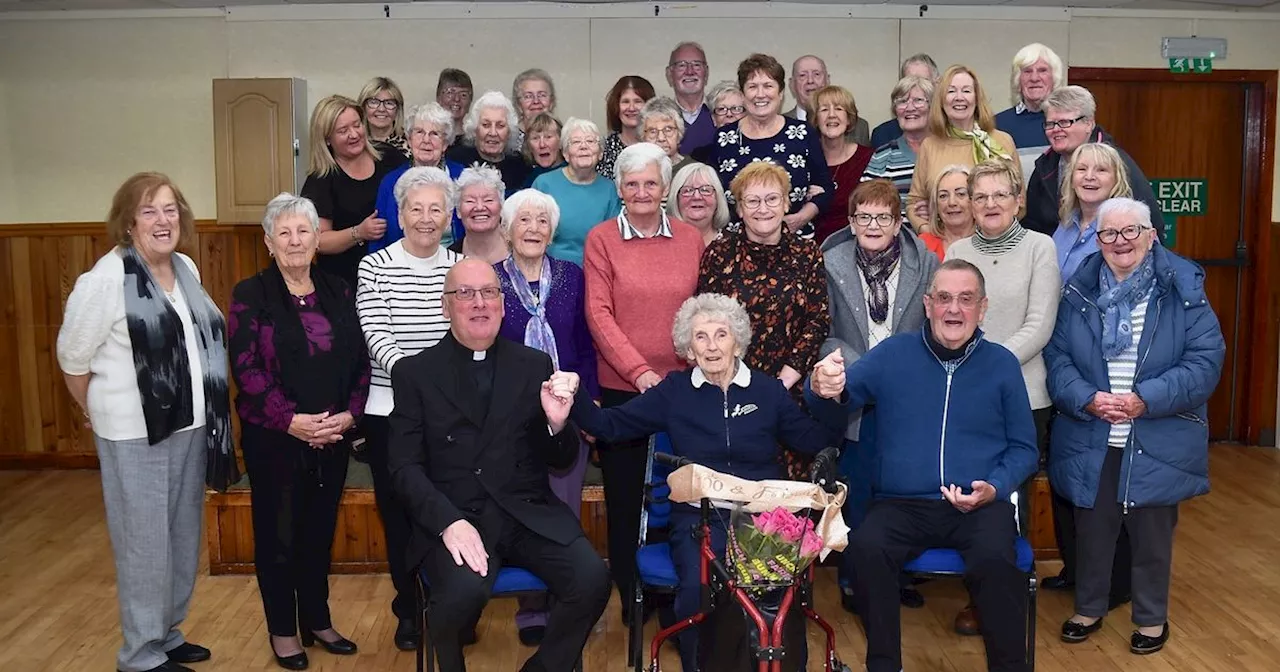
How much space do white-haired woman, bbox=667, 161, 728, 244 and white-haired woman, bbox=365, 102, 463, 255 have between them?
87 cm

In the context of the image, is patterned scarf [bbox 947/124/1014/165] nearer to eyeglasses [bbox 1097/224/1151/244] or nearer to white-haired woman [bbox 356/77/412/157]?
eyeglasses [bbox 1097/224/1151/244]

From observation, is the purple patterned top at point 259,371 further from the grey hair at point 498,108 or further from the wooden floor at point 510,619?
the grey hair at point 498,108

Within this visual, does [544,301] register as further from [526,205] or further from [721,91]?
[721,91]

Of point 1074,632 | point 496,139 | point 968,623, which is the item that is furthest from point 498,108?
point 1074,632

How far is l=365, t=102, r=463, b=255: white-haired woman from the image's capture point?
4574 mm

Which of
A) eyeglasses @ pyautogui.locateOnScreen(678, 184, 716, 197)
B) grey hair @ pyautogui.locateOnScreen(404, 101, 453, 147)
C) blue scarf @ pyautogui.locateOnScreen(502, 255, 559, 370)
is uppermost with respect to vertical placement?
grey hair @ pyautogui.locateOnScreen(404, 101, 453, 147)

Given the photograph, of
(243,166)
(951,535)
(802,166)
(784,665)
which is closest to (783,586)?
(784,665)

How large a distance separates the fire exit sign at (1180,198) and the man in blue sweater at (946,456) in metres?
3.92

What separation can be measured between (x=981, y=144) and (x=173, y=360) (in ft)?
9.92

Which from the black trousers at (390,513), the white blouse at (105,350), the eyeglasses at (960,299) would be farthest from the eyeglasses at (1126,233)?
the white blouse at (105,350)

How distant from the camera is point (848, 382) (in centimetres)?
375

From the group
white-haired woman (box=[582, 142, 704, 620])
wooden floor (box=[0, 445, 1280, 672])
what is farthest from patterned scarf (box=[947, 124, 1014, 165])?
wooden floor (box=[0, 445, 1280, 672])

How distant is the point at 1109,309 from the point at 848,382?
3.12ft

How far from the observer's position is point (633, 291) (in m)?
4.06
